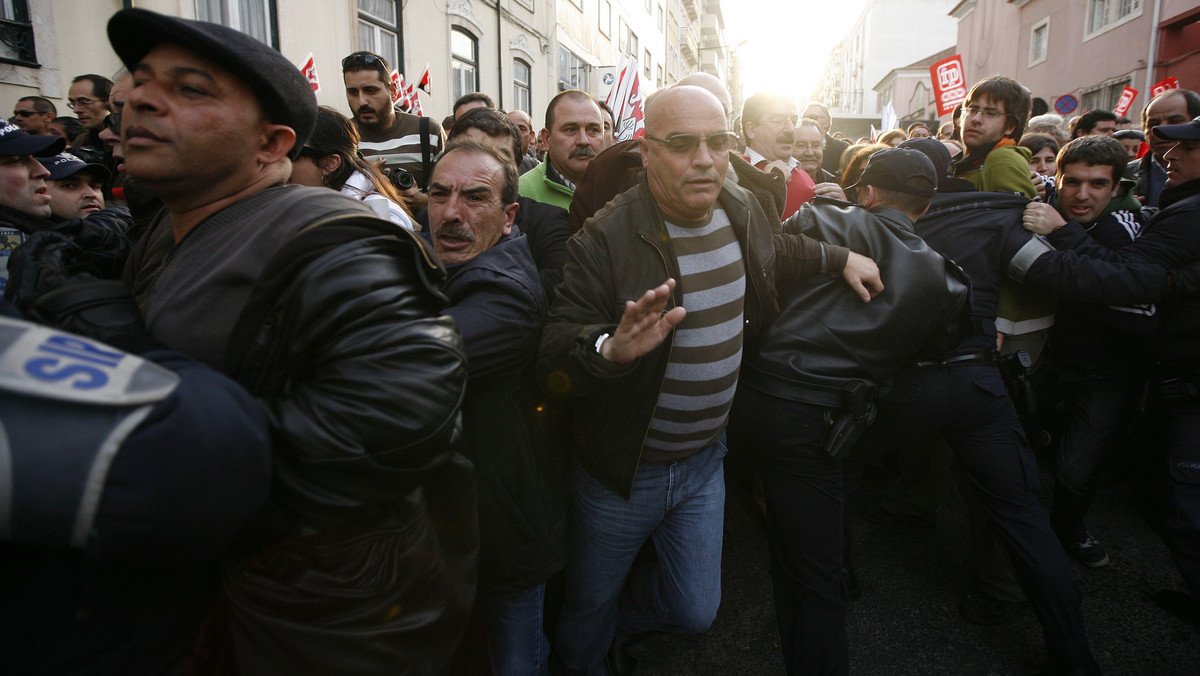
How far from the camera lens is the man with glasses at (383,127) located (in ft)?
14.7

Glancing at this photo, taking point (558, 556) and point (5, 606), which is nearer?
point (5, 606)

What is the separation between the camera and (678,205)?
2086 millimetres

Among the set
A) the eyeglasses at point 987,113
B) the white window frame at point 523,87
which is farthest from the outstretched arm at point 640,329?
the white window frame at point 523,87

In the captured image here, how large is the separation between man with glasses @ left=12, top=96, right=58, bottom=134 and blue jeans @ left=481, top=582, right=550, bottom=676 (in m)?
5.28

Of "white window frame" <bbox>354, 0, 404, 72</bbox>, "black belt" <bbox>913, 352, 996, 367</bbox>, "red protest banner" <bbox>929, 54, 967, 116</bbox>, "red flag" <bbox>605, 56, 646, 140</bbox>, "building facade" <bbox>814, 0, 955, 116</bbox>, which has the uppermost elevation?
"building facade" <bbox>814, 0, 955, 116</bbox>

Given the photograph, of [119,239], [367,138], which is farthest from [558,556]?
[367,138]

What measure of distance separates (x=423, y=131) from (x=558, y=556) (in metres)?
3.56

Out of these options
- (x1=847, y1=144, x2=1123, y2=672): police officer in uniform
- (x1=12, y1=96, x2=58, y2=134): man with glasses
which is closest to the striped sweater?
(x1=847, y1=144, x2=1123, y2=672): police officer in uniform

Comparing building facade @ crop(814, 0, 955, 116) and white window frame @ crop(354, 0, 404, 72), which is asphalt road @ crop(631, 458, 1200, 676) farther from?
building facade @ crop(814, 0, 955, 116)

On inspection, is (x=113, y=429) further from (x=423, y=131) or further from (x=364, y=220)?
(x=423, y=131)

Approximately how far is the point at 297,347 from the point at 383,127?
13.6 feet

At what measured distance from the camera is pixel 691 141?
202 centimetres

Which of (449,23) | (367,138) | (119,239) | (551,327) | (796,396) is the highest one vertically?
(449,23)

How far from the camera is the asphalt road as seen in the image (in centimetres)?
262
